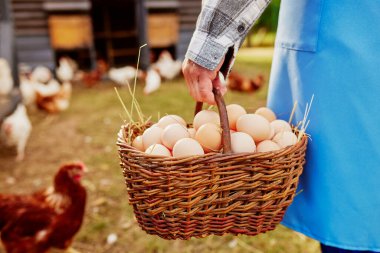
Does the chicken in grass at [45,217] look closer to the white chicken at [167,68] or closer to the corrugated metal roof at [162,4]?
the white chicken at [167,68]

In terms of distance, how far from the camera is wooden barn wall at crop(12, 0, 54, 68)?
7.80 metres

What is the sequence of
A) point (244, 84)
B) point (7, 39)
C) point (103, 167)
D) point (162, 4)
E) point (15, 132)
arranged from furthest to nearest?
point (162, 4), point (244, 84), point (7, 39), point (15, 132), point (103, 167)

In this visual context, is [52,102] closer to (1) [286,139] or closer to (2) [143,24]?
(2) [143,24]

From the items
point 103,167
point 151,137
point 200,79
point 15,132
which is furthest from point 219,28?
point 15,132

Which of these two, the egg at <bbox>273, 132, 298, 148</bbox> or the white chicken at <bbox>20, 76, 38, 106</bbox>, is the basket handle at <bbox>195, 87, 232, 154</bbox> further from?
the white chicken at <bbox>20, 76, 38, 106</bbox>

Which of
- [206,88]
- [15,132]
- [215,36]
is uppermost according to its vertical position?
[215,36]

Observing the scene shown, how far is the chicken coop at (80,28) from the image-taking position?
7.77 m

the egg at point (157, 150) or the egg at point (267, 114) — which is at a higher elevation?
the egg at point (267, 114)

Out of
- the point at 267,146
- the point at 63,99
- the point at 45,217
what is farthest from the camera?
the point at 63,99

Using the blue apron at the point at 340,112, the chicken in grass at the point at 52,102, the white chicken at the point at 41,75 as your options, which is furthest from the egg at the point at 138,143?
the white chicken at the point at 41,75

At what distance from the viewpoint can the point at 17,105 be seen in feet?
14.9

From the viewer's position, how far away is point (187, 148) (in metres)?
1.11

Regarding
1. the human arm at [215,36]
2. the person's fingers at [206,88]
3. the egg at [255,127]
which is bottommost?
the egg at [255,127]

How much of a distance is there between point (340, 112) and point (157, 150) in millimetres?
542
